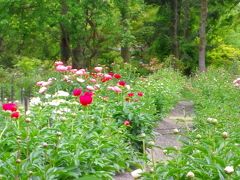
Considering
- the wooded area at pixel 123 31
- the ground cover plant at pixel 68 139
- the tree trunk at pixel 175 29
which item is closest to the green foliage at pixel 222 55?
the wooded area at pixel 123 31

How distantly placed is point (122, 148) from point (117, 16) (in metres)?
15.1

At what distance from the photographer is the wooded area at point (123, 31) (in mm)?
18017

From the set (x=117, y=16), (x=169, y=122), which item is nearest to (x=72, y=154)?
(x=169, y=122)

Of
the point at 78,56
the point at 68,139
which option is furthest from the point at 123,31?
the point at 68,139

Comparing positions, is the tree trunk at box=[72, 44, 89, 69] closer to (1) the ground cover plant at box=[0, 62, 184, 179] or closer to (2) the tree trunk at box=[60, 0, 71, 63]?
(2) the tree trunk at box=[60, 0, 71, 63]

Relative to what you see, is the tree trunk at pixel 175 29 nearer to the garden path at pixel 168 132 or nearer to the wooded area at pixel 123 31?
the wooded area at pixel 123 31

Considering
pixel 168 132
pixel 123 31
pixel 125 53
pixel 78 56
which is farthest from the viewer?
pixel 125 53

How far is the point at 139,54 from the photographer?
26984mm

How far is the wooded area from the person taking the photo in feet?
59.1

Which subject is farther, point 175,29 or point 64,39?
point 175,29

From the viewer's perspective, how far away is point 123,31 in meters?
20.4

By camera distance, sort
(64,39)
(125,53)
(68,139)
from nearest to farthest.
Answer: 1. (68,139)
2. (64,39)
3. (125,53)

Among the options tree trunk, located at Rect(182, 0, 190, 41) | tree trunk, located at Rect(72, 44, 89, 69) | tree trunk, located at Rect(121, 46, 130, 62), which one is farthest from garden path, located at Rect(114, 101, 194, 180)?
tree trunk, located at Rect(182, 0, 190, 41)

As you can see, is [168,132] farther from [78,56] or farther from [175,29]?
[175,29]
